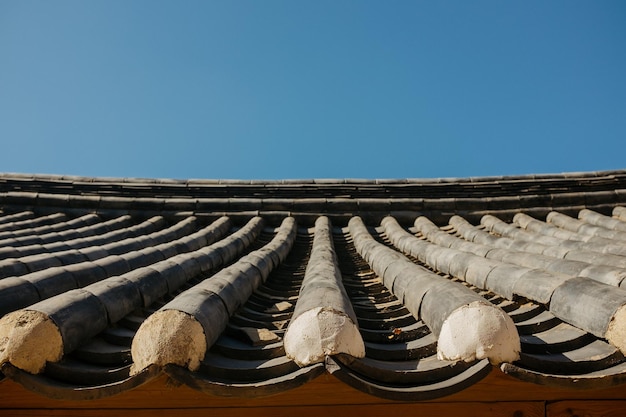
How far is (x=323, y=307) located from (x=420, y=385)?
1.62 ft

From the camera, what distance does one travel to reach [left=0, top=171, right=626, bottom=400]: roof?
184 centimetres

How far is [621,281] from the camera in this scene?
8.89 ft

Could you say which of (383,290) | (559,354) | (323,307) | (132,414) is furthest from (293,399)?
(383,290)

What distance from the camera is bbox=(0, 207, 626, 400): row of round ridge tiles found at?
1819 millimetres

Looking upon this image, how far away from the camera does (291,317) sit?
2812mm

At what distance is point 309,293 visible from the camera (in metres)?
2.59

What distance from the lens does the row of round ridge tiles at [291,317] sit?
1.82 metres

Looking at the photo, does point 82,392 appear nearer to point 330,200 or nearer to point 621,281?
point 621,281

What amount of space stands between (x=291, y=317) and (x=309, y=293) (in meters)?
0.30

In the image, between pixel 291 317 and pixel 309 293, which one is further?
pixel 291 317

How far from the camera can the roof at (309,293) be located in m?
1.84

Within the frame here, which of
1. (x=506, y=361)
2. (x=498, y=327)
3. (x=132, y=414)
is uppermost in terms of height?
(x=498, y=327)

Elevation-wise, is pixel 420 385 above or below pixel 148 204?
below

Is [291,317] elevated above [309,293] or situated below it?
below
